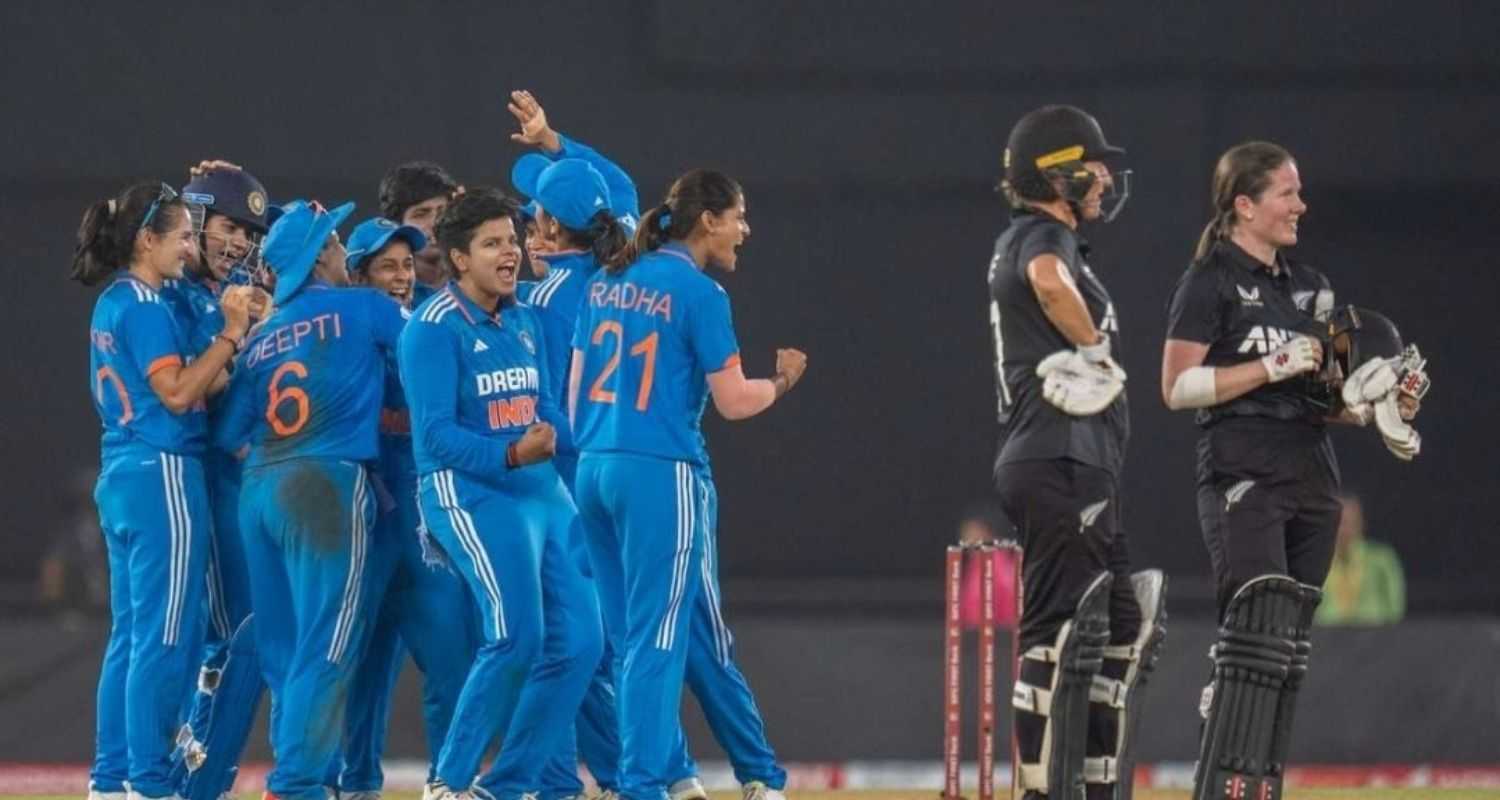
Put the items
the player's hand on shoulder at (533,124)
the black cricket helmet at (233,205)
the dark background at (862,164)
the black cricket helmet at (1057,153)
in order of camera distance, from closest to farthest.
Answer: the black cricket helmet at (1057,153) < the black cricket helmet at (233,205) < the player's hand on shoulder at (533,124) < the dark background at (862,164)

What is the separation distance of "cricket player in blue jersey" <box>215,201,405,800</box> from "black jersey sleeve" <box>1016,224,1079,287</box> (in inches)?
66.6

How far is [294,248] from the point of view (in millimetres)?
6727

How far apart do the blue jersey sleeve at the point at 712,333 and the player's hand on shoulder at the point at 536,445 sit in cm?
44

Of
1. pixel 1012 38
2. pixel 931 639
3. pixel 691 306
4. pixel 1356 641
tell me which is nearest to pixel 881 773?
pixel 931 639

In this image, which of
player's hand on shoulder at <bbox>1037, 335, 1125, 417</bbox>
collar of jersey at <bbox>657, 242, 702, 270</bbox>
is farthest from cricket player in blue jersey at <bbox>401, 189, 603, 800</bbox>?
player's hand on shoulder at <bbox>1037, 335, 1125, 417</bbox>

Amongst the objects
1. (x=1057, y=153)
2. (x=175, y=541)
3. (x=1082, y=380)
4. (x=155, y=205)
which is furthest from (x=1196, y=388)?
(x=155, y=205)

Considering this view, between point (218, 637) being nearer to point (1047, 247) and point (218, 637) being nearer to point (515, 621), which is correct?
point (515, 621)

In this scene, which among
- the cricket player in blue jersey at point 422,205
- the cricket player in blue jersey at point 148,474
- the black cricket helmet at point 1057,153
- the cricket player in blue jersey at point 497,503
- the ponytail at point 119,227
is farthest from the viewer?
the cricket player in blue jersey at point 422,205

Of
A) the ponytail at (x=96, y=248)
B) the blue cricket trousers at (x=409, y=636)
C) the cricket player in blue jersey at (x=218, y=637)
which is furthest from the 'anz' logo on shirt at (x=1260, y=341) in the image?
the ponytail at (x=96, y=248)

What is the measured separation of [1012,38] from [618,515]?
6.57 meters

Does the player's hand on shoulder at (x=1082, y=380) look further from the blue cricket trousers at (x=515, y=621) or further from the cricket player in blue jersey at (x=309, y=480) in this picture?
the cricket player in blue jersey at (x=309, y=480)

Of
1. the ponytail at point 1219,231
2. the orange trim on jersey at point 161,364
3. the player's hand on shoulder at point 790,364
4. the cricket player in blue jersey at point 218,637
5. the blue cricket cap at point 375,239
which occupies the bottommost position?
the cricket player in blue jersey at point 218,637

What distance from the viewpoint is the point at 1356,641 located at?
10844mm

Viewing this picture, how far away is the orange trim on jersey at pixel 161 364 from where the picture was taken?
259 inches
